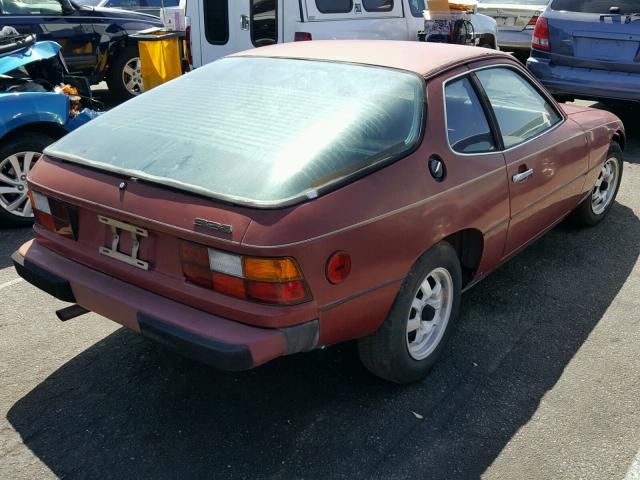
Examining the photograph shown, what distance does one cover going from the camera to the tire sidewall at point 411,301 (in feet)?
9.32

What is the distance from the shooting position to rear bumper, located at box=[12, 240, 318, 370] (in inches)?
94.5

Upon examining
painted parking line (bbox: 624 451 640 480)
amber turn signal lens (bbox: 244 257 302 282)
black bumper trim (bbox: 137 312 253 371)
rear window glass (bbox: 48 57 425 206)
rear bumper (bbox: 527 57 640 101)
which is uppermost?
rear window glass (bbox: 48 57 425 206)

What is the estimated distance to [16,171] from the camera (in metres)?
4.97

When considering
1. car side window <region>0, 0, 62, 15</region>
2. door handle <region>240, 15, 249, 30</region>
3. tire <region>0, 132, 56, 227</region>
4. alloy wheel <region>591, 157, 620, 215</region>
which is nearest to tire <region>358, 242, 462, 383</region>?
alloy wheel <region>591, 157, 620, 215</region>

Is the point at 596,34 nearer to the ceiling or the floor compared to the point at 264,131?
nearer to the floor

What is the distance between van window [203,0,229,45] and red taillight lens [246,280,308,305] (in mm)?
6174

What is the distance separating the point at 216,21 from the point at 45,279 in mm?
5803

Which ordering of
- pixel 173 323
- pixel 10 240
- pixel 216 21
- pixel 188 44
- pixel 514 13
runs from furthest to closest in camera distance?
pixel 514 13 → pixel 188 44 → pixel 216 21 → pixel 10 240 → pixel 173 323

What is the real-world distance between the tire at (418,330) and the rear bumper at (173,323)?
44cm

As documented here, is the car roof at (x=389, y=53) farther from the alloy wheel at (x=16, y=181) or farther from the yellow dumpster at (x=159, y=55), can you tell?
the yellow dumpster at (x=159, y=55)

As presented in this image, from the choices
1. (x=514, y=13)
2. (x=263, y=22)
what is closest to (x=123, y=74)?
(x=263, y=22)

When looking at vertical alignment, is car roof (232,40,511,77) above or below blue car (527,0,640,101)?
above

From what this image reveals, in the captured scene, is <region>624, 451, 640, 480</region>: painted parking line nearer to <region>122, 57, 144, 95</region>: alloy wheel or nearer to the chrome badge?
the chrome badge

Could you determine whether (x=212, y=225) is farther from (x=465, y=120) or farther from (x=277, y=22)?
(x=277, y=22)
